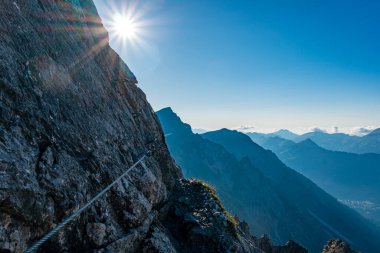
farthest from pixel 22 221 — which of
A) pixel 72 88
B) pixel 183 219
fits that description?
pixel 183 219

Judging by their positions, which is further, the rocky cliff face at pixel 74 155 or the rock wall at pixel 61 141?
the rocky cliff face at pixel 74 155

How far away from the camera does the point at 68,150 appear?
11961 millimetres

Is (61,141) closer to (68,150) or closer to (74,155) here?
(68,150)

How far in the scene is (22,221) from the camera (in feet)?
27.3

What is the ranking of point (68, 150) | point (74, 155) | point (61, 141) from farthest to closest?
point (74, 155), point (68, 150), point (61, 141)

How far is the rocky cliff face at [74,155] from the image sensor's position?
9.05 meters

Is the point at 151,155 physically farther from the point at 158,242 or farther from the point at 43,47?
the point at 43,47

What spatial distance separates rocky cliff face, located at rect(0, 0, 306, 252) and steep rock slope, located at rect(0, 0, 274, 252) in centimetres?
4

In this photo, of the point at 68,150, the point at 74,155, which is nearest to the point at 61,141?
the point at 68,150

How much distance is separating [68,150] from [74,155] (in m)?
0.39

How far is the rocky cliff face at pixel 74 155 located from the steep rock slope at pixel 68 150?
4 centimetres

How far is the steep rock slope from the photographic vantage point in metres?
8.95

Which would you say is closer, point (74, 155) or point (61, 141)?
point (61, 141)

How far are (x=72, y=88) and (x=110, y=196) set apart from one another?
5950 millimetres
